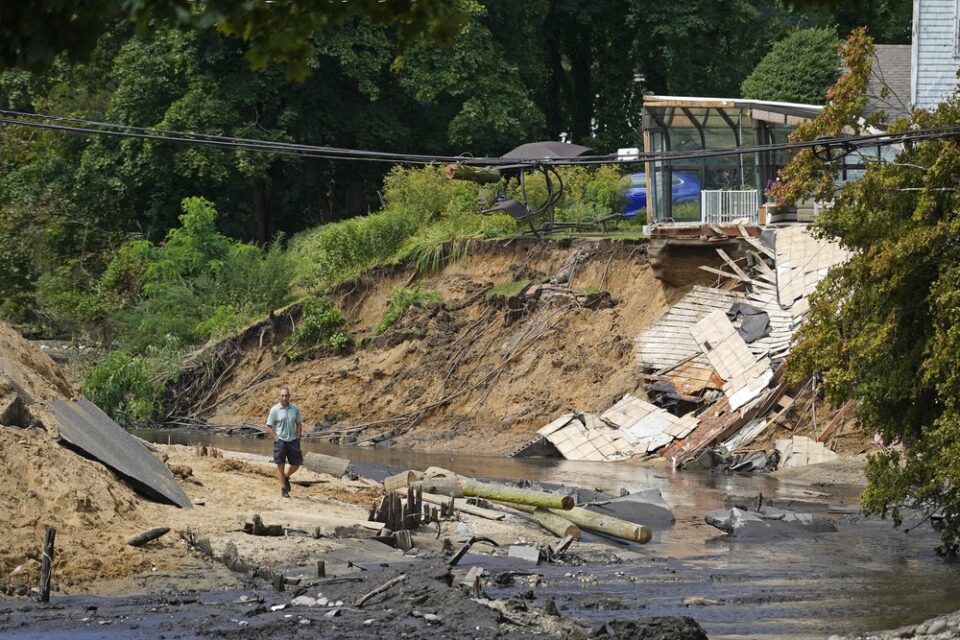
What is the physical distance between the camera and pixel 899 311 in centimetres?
1584

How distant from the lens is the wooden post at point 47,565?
519 inches

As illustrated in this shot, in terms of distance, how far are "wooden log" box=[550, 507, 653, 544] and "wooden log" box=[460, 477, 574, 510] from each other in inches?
Answer: 5.4

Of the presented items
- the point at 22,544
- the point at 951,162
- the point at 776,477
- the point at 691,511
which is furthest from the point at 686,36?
the point at 22,544

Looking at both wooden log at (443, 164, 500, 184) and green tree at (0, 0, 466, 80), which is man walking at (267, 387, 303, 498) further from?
green tree at (0, 0, 466, 80)

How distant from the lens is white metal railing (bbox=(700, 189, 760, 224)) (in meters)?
32.7

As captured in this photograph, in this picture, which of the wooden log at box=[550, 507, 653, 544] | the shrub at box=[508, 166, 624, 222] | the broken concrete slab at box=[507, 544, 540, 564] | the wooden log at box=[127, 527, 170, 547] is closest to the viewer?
the wooden log at box=[127, 527, 170, 547]

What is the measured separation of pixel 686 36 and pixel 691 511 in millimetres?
27687

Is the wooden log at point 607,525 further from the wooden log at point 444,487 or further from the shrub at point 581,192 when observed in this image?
the shrub at point 581,192

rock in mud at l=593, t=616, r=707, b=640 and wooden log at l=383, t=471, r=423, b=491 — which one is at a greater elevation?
rock in mud at l=593, t=616, r=707, b=640

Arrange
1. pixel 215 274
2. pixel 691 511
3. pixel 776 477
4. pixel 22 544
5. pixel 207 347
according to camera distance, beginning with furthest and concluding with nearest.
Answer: pixel 215 274 < pixel 207 347 < pixel 776 477 < pixel 691 511 < pixel 22 544

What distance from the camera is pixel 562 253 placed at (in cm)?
3475

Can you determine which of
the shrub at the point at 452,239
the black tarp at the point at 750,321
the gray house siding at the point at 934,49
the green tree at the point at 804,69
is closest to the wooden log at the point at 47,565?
the black tarp at the point at 750,321

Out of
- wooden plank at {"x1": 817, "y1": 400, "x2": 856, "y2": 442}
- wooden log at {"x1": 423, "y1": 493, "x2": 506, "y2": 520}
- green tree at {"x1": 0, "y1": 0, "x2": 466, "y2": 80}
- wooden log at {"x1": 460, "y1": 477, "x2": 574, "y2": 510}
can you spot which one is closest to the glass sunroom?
wooden plank at {"x1": 817, "y1": 400, "x2": 856, "y2": 442}

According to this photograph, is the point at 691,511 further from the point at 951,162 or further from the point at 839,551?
the point at 951,162
